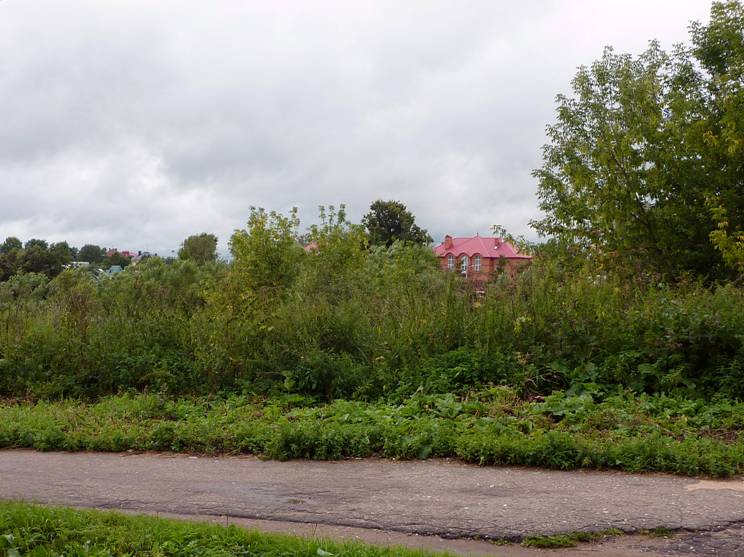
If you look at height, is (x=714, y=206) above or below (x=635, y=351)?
above

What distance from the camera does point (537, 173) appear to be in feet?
67.4

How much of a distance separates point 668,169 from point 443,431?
1125cm

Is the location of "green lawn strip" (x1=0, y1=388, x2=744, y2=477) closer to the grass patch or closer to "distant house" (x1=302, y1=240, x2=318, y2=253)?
the grass patch

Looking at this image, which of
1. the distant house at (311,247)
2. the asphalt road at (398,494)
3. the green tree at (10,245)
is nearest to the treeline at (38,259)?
the green tree at (10,245)

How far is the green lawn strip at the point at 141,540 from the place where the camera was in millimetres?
4445

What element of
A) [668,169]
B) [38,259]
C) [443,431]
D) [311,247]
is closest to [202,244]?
[38,259]

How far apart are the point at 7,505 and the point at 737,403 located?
7.63 metres

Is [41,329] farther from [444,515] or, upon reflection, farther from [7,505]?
[444,515]

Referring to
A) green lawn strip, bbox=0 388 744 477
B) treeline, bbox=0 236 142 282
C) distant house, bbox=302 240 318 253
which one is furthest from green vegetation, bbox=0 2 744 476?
→ treeline, bbox=0 236 142 282

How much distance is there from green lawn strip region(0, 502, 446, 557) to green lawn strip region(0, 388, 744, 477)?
2.66m

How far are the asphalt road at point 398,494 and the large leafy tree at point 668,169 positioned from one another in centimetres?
939

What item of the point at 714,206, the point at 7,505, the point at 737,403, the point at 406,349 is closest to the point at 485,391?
the point at 406,349

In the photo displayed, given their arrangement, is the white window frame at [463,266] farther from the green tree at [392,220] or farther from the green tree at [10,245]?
the green tree at [392,220]

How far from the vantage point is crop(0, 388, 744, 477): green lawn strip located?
6.74 metres
